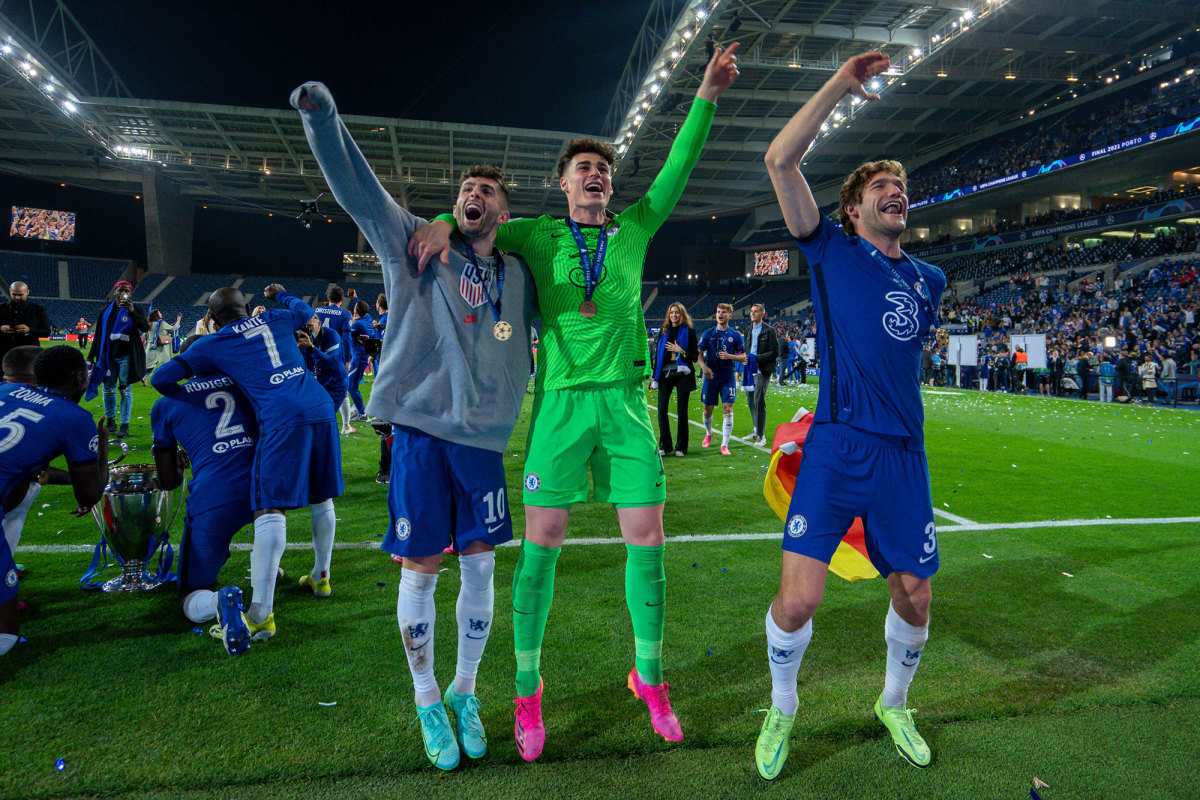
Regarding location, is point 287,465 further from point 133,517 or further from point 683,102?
point 683,102

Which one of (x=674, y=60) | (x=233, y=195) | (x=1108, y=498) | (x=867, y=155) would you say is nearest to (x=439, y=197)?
(x=233, y=195)

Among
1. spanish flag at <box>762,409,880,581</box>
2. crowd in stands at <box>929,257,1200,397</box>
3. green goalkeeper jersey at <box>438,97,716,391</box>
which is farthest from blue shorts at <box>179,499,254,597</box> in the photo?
crowd in stands at <box>929,257,1200,397</box>

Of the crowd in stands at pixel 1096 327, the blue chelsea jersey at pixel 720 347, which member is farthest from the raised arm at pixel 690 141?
the crowd in stands at pixel 1096 327

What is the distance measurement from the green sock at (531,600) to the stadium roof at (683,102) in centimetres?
2645

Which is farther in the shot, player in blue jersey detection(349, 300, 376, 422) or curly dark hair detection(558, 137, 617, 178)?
player in blue jersey detection(349, 300, 376, 422)

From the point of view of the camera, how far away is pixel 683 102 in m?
33.3

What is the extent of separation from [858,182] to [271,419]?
10.4ft

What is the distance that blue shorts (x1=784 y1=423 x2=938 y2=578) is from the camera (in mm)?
2406

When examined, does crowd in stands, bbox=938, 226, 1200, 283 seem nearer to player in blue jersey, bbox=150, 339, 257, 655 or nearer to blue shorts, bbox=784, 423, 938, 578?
blue shorts, bbox=784, 423, 938, 578

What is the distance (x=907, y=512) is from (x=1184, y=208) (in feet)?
131

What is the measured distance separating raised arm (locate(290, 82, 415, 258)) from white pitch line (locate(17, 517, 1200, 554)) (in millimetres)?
2751

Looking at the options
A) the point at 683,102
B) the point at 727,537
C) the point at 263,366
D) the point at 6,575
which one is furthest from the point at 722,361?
the point at 683,102

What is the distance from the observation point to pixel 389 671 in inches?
122

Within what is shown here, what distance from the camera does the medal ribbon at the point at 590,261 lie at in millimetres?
2725
